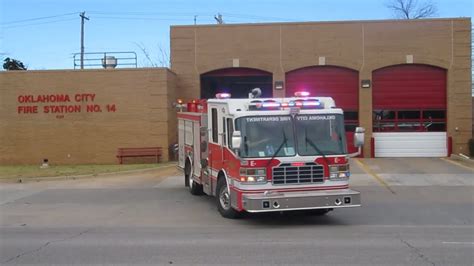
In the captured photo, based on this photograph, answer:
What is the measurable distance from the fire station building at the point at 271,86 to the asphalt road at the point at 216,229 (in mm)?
8053

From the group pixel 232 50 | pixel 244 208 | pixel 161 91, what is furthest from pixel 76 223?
pixel 232 50

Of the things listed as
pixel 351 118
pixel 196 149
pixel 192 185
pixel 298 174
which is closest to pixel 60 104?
pixel 192 185

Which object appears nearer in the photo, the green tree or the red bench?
the red bench

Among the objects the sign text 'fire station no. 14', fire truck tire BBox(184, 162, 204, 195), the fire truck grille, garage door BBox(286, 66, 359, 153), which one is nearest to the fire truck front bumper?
the fire truck grille

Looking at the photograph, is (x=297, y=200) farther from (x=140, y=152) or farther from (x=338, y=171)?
(x=140, y=152)

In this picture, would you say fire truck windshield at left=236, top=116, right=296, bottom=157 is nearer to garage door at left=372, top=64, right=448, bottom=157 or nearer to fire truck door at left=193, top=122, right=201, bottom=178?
fire truck door at left=193, top=122, right=201, bottom=178

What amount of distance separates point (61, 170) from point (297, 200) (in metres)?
14.6

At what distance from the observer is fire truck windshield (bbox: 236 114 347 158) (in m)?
10.8

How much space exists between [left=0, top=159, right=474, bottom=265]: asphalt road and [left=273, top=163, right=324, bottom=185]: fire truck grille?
2.74 feet

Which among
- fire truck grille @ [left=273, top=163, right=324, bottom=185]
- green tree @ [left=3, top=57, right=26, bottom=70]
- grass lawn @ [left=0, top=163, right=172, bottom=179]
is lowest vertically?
grass lawn @ [left=0, top=163, right=172, bottom=179]

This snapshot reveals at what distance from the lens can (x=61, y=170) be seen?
2267 centimetres

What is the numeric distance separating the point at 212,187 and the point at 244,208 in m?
2.59

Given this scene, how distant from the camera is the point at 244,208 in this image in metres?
10.5

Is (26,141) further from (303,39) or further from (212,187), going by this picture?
(212,187)
